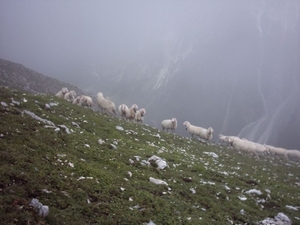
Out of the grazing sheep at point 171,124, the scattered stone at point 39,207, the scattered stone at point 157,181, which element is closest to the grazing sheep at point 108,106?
the grazing sheep at point 171,124

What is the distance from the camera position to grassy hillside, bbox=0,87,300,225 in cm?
627

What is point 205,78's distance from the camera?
9625cm

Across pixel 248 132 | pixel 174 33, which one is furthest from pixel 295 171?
pixel 174 33

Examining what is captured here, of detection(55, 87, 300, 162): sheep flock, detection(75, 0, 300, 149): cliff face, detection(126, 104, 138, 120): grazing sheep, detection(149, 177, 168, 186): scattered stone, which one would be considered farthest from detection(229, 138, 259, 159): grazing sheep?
detection(75, 0, 300, 149): cliff face

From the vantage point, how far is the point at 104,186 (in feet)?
26.1

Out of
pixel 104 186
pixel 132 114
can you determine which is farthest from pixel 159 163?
pixel 132 114

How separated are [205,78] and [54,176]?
9438cm

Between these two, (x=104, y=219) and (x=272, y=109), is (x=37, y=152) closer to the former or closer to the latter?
(x=104, y=219)

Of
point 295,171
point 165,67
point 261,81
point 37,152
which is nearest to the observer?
point 37,152

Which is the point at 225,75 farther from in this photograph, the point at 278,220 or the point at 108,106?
the point at 278,220

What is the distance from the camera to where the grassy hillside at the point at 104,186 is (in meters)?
6.27

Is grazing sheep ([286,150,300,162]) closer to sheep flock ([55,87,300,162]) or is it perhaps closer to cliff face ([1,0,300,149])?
sheep flock ([55,87,300,162])

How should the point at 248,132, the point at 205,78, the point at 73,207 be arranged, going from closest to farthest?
the point at 73,207 → the point at 248,132 → the point at 205,78

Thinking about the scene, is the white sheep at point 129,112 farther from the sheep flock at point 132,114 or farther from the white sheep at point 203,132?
the white sheep at point 203,132
